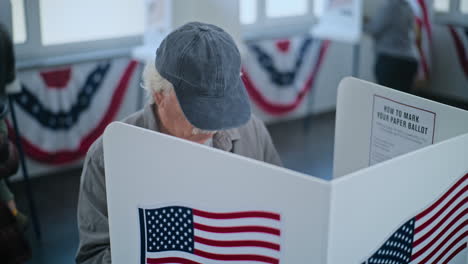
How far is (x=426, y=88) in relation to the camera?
6.29 metres

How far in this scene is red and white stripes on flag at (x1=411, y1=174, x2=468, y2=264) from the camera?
3.80 feet

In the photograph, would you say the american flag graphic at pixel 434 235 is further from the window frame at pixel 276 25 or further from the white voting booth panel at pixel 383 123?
the window frame at pixel 276 25

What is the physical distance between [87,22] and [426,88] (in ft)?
11.8

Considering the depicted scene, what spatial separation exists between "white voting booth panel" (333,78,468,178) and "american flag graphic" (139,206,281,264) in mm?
516

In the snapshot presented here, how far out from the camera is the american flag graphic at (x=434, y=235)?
109 cm

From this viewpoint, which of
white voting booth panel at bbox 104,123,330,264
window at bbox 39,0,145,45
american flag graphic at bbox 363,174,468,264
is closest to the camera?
white voting booth panel at bbox 104,123,330,264

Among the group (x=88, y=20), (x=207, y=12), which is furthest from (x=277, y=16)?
(x=207, y=12)

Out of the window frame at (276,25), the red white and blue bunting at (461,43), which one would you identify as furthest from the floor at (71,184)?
the red white and blue bunting at (461,43)

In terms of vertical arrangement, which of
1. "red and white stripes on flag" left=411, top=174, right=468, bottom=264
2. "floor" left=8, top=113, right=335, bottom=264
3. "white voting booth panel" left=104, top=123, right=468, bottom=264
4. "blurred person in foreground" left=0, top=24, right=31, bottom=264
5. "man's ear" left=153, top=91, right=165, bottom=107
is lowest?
"floor" left=8, top=113, right=335, bottom=264

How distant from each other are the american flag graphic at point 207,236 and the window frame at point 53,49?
323 centimetres

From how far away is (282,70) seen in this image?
5.47m

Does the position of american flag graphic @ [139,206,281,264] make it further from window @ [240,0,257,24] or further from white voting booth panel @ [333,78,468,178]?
window @ [240,0,257,24]

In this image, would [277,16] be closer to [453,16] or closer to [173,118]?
[453,16]

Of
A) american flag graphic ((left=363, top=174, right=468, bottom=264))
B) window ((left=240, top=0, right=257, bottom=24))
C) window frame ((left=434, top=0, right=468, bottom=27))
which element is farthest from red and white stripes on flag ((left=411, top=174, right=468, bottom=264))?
window frame ((left=434, top=0, right=468, bottom=27))
